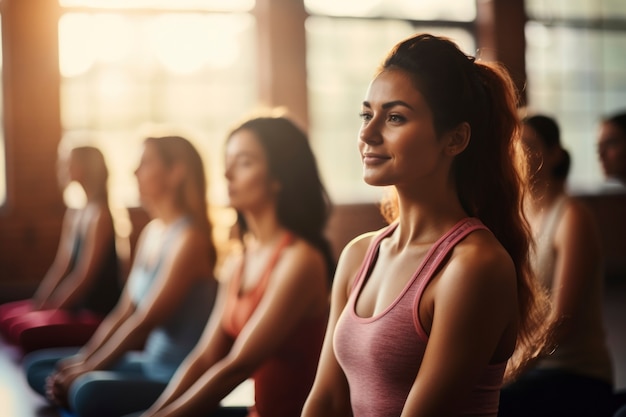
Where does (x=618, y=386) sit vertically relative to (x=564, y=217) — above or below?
below

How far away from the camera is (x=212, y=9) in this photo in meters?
7.75

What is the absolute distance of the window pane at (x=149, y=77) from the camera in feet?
24.3

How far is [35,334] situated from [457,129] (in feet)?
10.8

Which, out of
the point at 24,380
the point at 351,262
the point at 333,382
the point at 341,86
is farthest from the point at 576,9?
the point at 333,382

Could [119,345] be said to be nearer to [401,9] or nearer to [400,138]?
[400,138]

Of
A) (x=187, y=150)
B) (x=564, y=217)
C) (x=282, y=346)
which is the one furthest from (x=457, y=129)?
(x=187, y=150)

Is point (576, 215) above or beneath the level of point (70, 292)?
above

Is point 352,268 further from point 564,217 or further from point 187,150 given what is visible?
point 187,150

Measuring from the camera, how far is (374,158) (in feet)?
4.22

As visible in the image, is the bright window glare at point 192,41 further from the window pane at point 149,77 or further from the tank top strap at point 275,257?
the tank top strap at point 275,257

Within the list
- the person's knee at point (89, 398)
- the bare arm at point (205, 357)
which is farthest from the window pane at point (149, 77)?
the bare arm at point (205, 357)

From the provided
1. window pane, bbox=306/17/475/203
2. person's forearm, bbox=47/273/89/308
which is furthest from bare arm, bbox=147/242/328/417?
window pane, bbox=306/17/475/203

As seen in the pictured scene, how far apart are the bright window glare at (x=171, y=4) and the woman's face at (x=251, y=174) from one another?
560 centimetres

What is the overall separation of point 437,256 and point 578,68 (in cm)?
864
